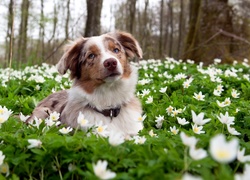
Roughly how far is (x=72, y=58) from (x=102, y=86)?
27.2 inches

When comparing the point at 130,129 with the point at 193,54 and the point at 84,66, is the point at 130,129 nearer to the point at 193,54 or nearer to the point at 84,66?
the point at 84,66

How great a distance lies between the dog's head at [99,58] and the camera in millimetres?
4531

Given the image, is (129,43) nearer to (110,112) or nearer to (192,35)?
(110,112)

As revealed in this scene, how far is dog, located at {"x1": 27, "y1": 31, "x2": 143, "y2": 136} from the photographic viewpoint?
15.0 feet

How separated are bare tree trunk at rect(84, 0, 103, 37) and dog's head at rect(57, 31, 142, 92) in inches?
302

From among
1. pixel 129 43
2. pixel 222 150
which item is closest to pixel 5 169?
pixel 222 150

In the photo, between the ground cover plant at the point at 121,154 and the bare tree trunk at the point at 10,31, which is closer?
the ground cover plant at the point at 121,154

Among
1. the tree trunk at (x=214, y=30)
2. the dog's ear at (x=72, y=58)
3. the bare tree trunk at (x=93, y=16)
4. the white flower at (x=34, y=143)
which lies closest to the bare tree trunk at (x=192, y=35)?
the tree trunk at (x=214, y=30)

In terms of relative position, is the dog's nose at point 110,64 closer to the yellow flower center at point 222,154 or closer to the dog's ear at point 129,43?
the dog's ear at point 129,43

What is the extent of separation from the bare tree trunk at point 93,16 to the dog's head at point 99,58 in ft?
25.2

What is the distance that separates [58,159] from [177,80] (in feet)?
15.0

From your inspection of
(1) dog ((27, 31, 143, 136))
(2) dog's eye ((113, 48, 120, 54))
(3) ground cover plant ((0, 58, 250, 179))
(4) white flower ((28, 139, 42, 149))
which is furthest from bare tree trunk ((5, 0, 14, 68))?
(4) white flower ((28, 139, 42, 149))

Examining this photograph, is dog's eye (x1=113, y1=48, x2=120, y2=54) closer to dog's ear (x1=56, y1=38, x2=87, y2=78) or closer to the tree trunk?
dog's ear (x1=56, y1=38, x2=87, y2=78)

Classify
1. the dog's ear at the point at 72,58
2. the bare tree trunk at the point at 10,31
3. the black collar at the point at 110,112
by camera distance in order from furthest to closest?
the bare tree trunk at the point at 10,31, the dog's ear at the point at 72,58, the black collar at the point at 110,112
